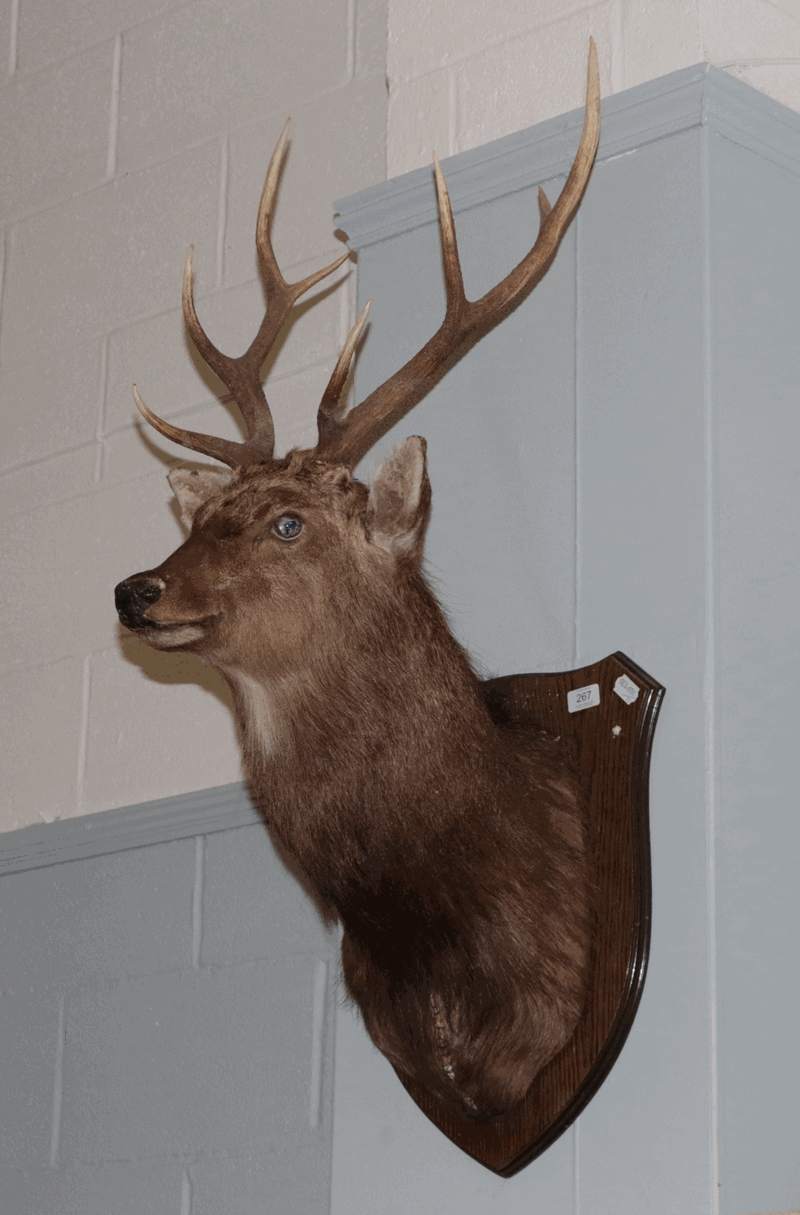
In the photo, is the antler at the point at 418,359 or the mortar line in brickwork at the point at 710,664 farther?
the antler at the point at 418,359

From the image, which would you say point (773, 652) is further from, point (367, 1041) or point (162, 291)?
point (162, 291)

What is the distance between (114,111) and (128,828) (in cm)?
→ 157

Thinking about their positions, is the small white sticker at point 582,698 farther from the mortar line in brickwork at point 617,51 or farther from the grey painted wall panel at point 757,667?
the mortar line in brickwork at point 617,51

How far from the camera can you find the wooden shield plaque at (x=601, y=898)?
2438 millimetres

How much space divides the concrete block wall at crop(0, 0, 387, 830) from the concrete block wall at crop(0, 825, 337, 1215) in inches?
7.2

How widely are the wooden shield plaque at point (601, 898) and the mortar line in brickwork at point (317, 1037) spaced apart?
41cm

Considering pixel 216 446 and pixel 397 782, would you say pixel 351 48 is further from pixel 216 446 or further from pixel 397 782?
pixel 397 782

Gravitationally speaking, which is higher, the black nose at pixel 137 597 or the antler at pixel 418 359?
the antler at pixel 418 359

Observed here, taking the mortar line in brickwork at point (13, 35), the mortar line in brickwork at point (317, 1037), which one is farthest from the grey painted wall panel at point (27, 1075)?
the mortar line in brickwork at point (13, 35)

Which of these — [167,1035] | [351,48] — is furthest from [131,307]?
[167,1035]

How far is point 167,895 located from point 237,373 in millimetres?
1005

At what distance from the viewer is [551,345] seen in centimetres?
282

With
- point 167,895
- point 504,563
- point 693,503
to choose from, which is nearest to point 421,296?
point 504,563

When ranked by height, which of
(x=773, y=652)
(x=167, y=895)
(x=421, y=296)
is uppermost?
(x=421, y=296)
